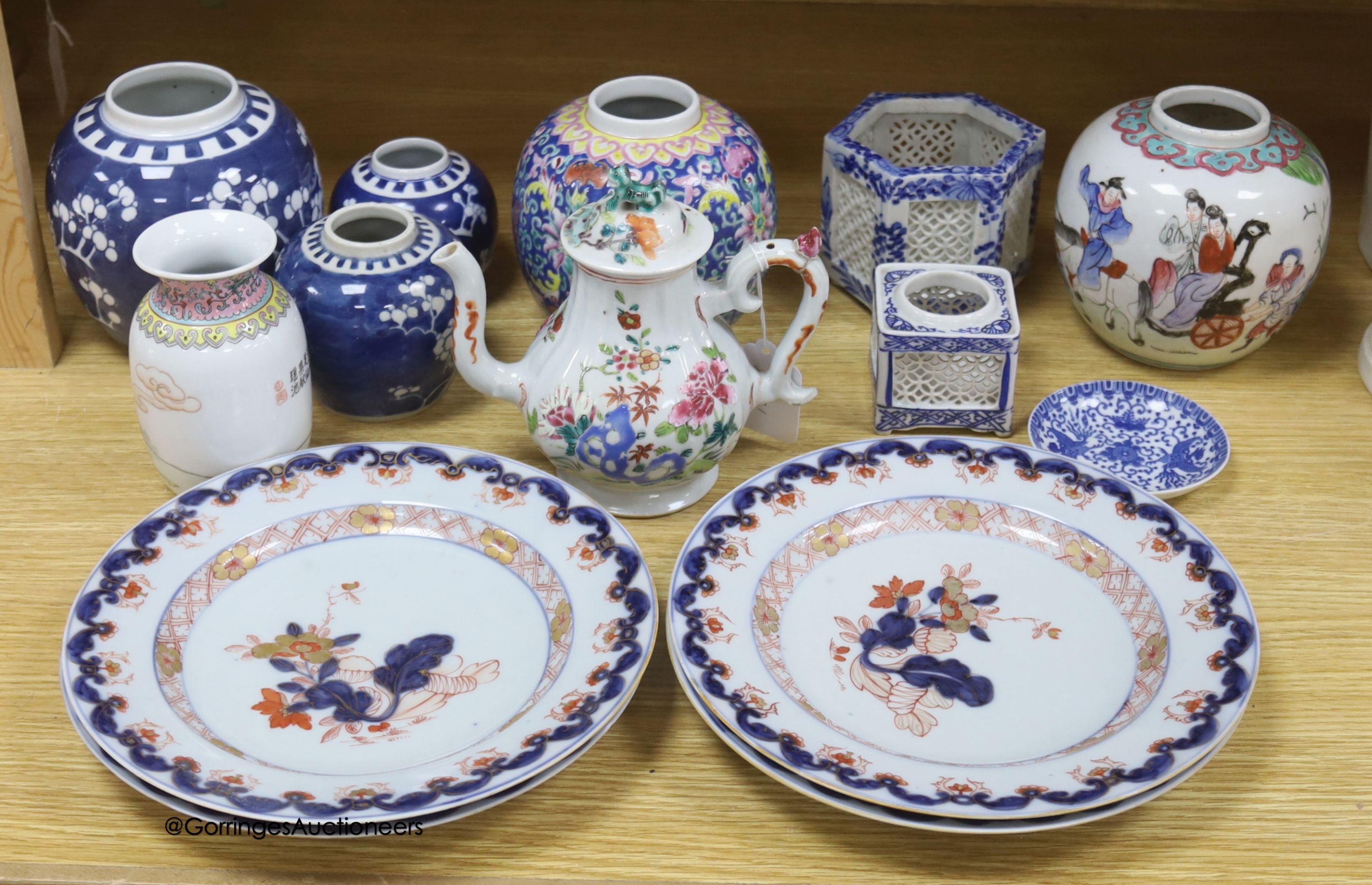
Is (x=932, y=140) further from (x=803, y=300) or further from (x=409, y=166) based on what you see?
(x=409, y=166)

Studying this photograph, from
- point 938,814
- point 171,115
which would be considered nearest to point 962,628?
point 938,814

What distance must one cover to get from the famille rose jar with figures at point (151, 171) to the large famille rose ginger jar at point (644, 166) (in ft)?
0.63

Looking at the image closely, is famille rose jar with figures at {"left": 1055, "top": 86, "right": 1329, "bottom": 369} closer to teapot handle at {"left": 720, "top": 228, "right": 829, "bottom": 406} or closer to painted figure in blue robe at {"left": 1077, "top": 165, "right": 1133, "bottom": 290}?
painted figure in blue robe at {"left": 1077, "top": 165, "right": 1133, "bottom": 290}

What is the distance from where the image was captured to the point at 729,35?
1.62m

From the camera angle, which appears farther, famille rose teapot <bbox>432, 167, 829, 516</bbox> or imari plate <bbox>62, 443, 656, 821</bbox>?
famille rose teapot <bbox>432, 167, 829, 516</bbox>

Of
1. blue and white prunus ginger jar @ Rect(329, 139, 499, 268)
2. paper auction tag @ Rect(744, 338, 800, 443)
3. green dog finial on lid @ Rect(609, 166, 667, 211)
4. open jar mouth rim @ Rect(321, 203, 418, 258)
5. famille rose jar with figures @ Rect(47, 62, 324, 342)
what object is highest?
green dog finial on lid @ Rect(609, 166, 667, 211)

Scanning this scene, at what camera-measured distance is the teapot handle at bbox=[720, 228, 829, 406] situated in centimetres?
94

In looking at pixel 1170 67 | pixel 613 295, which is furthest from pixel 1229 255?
pixel 1170 67

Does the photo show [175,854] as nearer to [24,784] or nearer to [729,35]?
[24,784]

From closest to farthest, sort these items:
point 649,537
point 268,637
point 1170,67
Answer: point 268,637
point 649,537
point 1170,67

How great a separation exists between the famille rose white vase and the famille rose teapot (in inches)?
5.1

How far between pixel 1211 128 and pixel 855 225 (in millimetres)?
293

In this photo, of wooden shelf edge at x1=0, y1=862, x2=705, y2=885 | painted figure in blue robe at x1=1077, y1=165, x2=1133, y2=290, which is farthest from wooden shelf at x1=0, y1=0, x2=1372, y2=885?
painted figure in blue robe at x1=1077, y1=165, x2=1133, y2=290

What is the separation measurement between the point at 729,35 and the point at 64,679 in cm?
110
